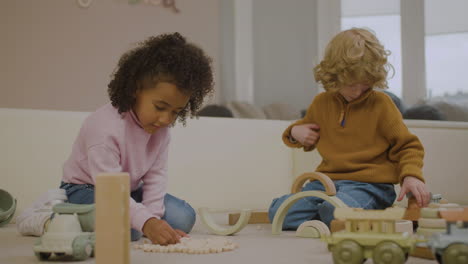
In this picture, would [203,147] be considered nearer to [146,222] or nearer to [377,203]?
[377,203]

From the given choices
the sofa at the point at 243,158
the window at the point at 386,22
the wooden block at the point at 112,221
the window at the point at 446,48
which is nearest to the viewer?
the wooden block at the point at 112,221

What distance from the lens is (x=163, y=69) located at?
1.25 metres

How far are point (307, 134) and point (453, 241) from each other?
2.54ft

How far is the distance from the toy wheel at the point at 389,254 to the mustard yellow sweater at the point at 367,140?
2.11 ft

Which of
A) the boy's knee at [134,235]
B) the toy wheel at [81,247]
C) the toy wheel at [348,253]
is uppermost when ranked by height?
the toy wheel at [348,253]

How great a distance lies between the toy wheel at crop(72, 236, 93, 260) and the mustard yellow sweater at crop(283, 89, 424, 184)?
2.41 ft

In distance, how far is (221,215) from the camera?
1.87 metres

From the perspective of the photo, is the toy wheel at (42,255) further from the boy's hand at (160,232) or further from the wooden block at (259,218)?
the wooden block at (259,218)

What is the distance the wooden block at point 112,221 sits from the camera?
77 cm

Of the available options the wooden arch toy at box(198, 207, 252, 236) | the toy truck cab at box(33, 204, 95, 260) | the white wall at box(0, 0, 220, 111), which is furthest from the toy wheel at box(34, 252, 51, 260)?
the white wall at box(0, 0, 220, 111)

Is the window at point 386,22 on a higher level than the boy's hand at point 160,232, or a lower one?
higher

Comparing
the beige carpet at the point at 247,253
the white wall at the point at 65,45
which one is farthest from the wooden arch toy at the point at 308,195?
the white wall at the point at 65,45

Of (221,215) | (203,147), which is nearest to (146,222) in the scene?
(221,215)

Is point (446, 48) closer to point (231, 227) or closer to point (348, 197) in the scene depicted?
point (348, 197)
